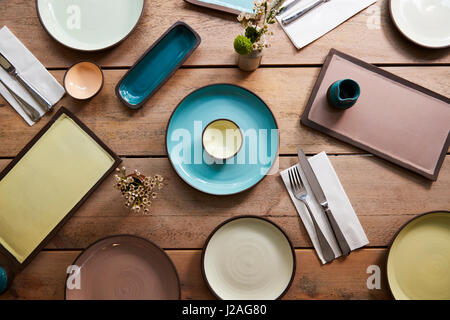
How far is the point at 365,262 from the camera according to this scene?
1007 millimetres

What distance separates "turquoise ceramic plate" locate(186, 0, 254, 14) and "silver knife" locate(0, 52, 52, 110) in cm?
54

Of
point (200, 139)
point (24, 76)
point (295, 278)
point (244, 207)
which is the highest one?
point (24, 76)

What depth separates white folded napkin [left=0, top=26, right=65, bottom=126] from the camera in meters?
1.03

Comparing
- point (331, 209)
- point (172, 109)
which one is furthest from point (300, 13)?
point (331, 209)

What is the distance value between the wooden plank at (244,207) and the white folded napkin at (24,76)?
198mm

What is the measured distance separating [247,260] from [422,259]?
0.51 m

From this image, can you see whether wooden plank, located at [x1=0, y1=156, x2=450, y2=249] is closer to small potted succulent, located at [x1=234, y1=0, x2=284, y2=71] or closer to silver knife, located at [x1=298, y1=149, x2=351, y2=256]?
silver knife, located at [x1=298, y1=149, x2=351, y2=256]

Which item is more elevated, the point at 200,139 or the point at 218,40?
the point at 218,40

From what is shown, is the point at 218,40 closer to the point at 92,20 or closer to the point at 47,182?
the point at 92,20

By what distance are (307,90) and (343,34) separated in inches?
8.1

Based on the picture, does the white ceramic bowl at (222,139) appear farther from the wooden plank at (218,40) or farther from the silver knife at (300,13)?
the silver knife at (300,13)

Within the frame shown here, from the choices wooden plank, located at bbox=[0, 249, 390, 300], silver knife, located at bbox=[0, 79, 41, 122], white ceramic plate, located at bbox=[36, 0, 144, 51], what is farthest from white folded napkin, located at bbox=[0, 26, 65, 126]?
wooden plank, located at bbox=[0, 249, 390, 300]

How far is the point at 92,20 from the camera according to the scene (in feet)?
3.41

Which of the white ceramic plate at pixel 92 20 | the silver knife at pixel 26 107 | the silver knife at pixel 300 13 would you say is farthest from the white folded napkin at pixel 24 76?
the silver knife at pixel 300 13
